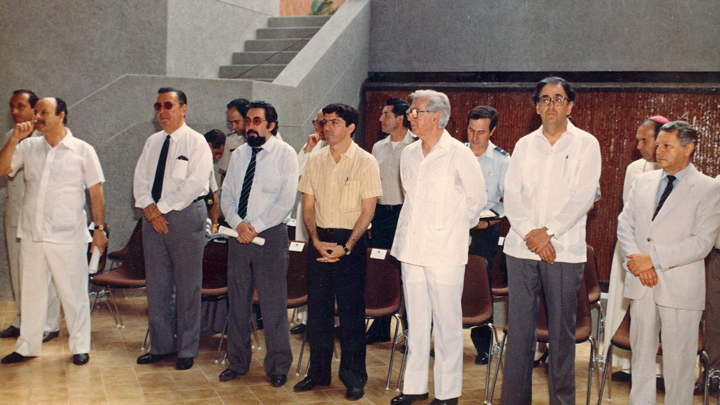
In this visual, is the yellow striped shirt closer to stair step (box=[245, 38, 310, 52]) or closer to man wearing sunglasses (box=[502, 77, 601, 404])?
man wearing sunglasses (box=[502, 77, 601, 404])

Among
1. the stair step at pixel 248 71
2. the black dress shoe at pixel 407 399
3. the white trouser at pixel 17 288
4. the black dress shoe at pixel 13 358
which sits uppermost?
the stair step at pixel 248 71

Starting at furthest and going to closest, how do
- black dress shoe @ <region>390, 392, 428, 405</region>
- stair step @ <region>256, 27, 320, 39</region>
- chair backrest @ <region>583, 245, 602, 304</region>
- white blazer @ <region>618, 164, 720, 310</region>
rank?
stair step @ <region>256, 27, 320, 39</region>, chair backrest @ <region>583, 245, 602, 304</region>, black dress shoe @ <region>390, 392, 428, 405</region>, white blazer @ <region>618, 164, 720, 310</region>

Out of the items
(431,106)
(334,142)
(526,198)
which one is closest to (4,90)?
(334,142)

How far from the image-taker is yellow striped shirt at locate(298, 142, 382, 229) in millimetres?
4445

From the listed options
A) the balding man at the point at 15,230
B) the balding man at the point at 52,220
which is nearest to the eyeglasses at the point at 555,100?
the balding man at the point at 52,220

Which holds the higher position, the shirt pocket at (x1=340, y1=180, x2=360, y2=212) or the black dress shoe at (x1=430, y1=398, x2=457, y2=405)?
the shirt pocket at (x1=340, y1=180, x2=360, y2=212)

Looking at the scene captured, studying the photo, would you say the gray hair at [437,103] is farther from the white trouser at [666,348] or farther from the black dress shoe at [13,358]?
the black dress shoe at [13,358]

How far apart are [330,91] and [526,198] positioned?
3.97 metres

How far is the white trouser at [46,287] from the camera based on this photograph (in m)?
4.95

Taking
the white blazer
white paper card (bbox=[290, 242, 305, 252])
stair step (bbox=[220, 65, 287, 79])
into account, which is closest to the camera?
the white blazer

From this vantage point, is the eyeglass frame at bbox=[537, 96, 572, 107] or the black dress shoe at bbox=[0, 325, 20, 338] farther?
the black dress shoe at bbox=[0, 325, 20, 338]

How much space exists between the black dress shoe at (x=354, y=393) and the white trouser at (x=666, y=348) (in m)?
1.63

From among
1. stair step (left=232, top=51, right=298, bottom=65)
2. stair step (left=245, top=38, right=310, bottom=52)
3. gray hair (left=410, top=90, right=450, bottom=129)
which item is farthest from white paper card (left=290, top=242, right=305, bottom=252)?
stair step (left=245, top=38, right=310, bottom=52)

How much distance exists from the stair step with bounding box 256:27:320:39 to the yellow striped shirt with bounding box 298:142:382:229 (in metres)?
5.18
